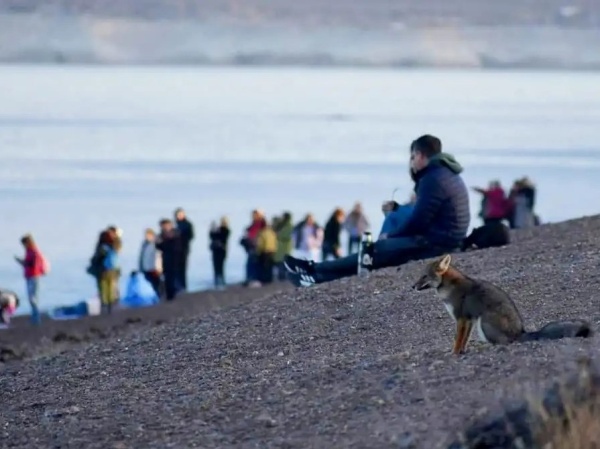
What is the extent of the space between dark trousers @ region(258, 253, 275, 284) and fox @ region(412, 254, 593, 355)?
17484 mm

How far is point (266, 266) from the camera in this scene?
26047 mm

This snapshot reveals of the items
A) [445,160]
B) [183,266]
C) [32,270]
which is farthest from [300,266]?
[183,266]

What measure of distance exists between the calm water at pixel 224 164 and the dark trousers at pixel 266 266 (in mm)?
3504

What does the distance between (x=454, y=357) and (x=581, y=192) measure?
164 feet

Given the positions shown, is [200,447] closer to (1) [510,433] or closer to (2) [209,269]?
(1) [510,433]

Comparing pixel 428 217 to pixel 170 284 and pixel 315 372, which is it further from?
pixel 170 284

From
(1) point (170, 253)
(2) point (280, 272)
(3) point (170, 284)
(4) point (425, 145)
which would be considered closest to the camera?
(4) point (425, 145)

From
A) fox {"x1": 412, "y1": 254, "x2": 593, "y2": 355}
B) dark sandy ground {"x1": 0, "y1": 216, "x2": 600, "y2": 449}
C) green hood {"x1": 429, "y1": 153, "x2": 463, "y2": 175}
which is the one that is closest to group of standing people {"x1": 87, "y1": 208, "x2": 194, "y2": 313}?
dark sandy ground {"x1": 0, "y1": 216, "x2": 600, "y2": 449}

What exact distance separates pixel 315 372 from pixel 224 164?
70.6m

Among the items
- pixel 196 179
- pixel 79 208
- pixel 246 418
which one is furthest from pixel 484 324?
pixel 196 179

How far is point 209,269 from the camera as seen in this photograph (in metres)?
33.4

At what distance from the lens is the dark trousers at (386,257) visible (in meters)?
13.0

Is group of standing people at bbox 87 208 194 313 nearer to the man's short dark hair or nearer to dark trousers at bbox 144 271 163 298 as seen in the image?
dark trousers at bbox 144 271 163 298

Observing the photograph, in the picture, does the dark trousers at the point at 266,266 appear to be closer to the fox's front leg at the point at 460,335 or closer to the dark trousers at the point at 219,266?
the dark trousers at the point at 219,266
